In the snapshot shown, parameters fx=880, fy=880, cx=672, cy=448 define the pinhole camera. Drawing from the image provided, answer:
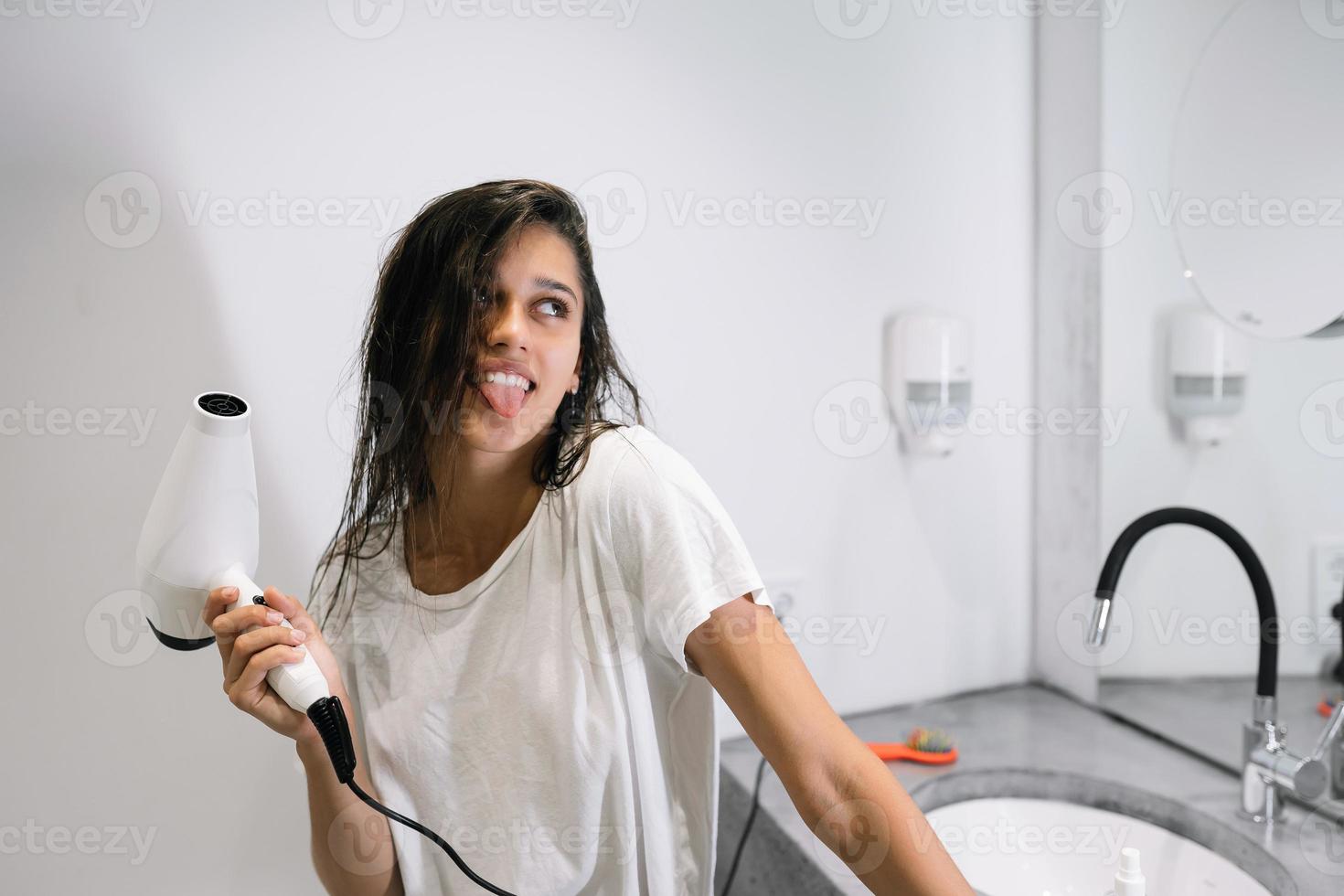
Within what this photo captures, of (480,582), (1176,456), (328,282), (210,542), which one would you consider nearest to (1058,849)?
(1176,456)

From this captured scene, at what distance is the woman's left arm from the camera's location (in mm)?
638

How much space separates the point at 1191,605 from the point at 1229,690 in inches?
4.5

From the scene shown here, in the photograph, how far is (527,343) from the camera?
78 centimetres

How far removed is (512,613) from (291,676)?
19 cm

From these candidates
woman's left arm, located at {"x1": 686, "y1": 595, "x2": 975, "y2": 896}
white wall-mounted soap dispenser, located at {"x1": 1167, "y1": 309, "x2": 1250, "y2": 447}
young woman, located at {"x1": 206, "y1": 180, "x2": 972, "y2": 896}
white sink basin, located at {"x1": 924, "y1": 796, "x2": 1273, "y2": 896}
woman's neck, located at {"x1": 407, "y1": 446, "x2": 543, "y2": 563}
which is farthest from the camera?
white wall-mounted soap dispenser, located at {"x1": 1167, "y1": 309, "x2": 1250, "y2": 447}

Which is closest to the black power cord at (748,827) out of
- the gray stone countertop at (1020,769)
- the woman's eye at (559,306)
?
the gray stone countertop at (1020,769)

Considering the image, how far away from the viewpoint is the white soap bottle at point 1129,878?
2.57ft

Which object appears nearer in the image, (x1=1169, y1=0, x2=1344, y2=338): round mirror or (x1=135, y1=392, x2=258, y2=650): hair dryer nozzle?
(x1=135, y1=392, x2=258, y2=650): hair dryer nozzle

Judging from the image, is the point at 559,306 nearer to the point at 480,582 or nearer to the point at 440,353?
the point at 440,353

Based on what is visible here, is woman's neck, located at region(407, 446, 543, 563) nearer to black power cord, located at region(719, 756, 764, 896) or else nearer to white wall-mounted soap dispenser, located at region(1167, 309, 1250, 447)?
black power cord, located at region(719, 756, 764, 896)

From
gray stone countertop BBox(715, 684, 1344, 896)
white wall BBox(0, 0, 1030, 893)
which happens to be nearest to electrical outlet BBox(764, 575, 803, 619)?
white wall BBox(0, 0, 1030, 893)

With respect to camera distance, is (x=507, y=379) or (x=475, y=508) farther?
(x=475, y=508)

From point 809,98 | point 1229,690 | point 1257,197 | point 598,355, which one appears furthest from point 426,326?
point 1229,690

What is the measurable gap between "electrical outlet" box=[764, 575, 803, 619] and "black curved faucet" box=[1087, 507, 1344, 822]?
1.30 ft
